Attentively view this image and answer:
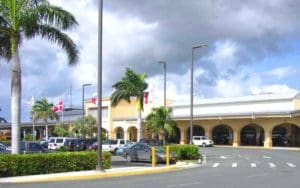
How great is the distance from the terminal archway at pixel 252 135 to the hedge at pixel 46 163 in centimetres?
5621

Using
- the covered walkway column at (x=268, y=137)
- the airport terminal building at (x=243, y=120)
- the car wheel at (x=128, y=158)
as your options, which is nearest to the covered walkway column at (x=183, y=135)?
the airport terminal building at (x=243, y=120)

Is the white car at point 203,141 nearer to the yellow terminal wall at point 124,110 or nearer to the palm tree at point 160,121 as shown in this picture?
the palm tree at point 160,121

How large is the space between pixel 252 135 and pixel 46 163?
62.0 metres

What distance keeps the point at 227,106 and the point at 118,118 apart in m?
22.0

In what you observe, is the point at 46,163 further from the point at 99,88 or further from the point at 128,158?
the point at 128,158

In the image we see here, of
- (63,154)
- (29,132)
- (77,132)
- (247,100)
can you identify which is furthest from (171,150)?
(29,132)

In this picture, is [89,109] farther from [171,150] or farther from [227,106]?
[171,150]

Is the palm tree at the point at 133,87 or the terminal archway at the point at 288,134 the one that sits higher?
the palm tree at the point at 133,87

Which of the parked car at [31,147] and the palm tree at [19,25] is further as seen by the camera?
the parked car at [31,147]

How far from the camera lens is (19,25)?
27781mm

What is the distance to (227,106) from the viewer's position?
8500 centimetres

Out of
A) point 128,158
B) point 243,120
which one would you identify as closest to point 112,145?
point 128,158

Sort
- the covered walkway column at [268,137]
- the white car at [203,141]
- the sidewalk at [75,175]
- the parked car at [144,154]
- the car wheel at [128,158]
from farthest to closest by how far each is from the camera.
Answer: the white car at [203,141] → the covered walkway column at [268,137] → the car wheel at [128,158] → the parked car at [144,154] → the sidewalk at [75,175]

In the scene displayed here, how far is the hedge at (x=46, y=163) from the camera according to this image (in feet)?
83.5
